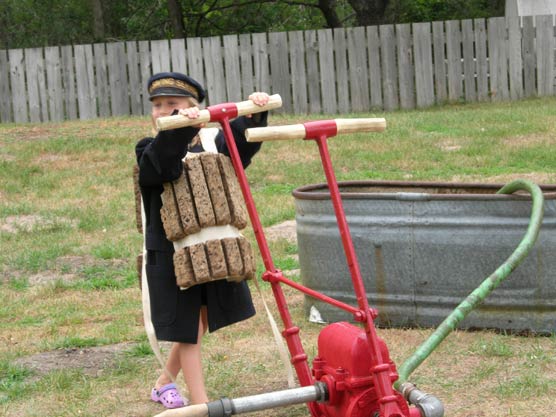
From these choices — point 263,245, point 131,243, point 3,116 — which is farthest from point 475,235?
point 3,116

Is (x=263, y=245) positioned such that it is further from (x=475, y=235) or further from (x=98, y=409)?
(x=475, y=235)

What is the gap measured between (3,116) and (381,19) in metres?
7.60

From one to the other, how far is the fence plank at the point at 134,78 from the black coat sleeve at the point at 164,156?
1164 cm

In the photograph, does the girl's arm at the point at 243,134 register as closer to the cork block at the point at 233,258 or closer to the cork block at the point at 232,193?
the cork block at the point at 232,193

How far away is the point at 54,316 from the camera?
6305 mm

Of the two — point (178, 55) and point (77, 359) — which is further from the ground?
point (178, 55)

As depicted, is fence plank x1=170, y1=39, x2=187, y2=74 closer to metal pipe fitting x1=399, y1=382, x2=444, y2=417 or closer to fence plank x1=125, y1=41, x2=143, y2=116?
fence plank x1=125, y1=41, x2=143, y2=116

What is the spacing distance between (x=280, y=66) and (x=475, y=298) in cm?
1176

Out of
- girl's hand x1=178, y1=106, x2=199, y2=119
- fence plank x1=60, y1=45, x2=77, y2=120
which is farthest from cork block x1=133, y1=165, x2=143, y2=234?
fence plank x1=60, y1=45, x2=77, y2=120

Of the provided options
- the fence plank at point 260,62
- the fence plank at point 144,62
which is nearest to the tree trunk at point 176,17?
the fence plank at point 144,62

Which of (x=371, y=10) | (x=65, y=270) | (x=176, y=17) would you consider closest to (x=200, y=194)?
(x=65, y=270)

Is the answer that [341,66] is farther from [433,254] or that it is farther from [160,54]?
[433,254]

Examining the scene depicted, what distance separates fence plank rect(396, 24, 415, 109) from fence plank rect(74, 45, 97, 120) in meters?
4.80

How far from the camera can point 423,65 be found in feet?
50.8
